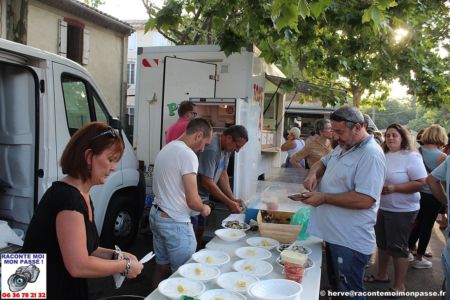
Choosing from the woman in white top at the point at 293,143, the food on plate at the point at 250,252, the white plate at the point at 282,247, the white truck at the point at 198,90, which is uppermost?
the white truck at the point at 198,90

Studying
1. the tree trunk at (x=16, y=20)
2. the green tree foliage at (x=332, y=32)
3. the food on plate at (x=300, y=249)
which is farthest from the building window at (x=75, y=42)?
the food on plate at (x=300, y=249)

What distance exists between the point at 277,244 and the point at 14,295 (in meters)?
1.77

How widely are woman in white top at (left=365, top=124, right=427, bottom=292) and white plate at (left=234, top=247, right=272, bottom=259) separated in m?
2.03

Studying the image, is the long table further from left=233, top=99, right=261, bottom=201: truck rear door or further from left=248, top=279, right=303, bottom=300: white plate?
Result: left=233, top=99, right=261, bottom=201: truck rear door

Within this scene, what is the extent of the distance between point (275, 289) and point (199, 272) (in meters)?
0.48

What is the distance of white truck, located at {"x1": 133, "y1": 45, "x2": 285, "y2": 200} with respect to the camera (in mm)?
5366

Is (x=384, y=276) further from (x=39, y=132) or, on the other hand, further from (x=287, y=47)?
(x=39, y=132)

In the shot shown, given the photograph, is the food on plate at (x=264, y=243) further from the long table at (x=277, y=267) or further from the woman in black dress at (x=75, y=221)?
the woman in black dress at (x=75, y=221)

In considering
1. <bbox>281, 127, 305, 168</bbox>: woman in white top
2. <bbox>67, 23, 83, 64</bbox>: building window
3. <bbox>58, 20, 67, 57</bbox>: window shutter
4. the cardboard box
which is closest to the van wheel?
the cardboard box

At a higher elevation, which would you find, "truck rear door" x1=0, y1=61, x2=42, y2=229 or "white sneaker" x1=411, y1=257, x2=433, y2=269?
"truck rear door" x1=0, y1=61, x2=42, y2=229

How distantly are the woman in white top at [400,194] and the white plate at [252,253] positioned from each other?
6.67 feet

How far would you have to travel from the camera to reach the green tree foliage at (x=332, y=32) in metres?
3.97

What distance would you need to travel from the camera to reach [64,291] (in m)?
1.81

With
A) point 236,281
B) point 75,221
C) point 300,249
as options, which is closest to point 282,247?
point 300,249
